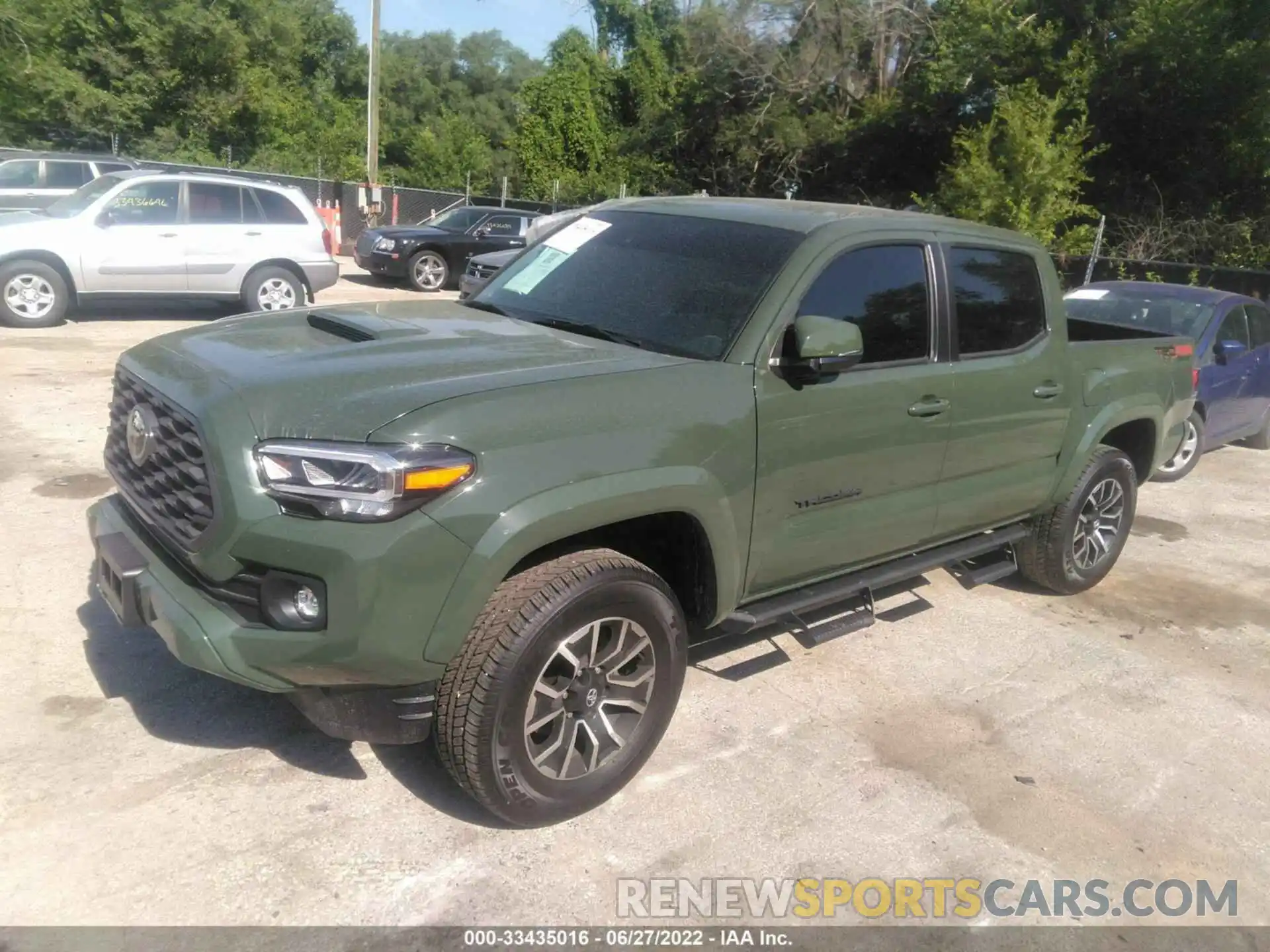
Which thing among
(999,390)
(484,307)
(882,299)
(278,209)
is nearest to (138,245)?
(278,209)

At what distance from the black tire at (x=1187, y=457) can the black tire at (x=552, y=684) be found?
6.62 metres

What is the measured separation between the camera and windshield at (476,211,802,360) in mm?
3910

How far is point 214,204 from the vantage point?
12102mm

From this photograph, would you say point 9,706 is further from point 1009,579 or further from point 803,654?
point 1009,579

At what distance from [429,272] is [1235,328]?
12482 millimetres

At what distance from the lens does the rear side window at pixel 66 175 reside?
1466 cm

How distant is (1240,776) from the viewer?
4152 millimetres

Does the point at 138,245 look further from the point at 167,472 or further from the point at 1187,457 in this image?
the point at 1187,457

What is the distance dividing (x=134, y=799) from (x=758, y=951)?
6.39 feet

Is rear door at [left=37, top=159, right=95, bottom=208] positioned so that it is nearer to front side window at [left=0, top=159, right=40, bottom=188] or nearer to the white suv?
front side window at [left=0, top=159, right=40, bottom=188]

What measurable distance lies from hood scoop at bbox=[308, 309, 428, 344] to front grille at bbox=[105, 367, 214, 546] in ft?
2.11

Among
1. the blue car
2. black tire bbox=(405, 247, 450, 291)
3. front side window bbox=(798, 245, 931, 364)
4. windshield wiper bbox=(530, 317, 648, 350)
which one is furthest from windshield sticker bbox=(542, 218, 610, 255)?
black tire bbox=(405, 247, 450, 291)

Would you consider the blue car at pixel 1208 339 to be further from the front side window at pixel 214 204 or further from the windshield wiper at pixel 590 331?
the front side window at pixel 214 204

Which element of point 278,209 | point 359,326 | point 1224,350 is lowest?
point 1224,350
